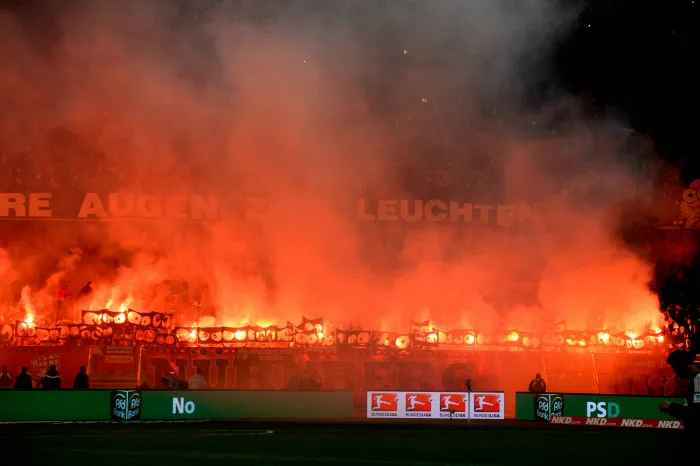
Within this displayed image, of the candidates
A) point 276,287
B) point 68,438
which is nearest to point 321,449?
point 68,438

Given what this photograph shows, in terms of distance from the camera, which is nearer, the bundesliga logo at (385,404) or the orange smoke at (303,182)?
the bundesliga logo at (385,404)

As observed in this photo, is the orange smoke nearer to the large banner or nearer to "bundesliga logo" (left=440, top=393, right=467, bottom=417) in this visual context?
the large banner

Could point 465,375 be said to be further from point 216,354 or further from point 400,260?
point 216,354

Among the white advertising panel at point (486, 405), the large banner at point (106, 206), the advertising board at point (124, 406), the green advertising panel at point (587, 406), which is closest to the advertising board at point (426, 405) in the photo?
the white advertising panel at point (486, 405)

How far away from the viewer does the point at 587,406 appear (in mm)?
20250

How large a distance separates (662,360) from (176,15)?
62.6ft

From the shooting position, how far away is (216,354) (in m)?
27.2

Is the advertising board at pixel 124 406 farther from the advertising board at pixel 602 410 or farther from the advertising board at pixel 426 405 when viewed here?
the advertising board at pixel 602 410

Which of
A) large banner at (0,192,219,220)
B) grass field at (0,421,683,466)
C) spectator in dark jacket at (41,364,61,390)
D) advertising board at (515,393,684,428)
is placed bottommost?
grass field at (0,421,683,466)

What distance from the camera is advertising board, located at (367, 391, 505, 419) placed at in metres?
20.8

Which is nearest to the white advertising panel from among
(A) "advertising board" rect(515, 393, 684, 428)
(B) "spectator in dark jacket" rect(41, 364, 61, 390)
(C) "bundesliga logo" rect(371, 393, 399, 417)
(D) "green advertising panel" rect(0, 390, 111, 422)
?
(A) "advertising board" rect(515, 393, 684, 428)

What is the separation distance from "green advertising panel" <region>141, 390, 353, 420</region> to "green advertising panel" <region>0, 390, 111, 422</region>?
38.0 inches

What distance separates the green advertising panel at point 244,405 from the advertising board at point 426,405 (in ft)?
2.31

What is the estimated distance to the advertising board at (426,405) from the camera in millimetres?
20766
